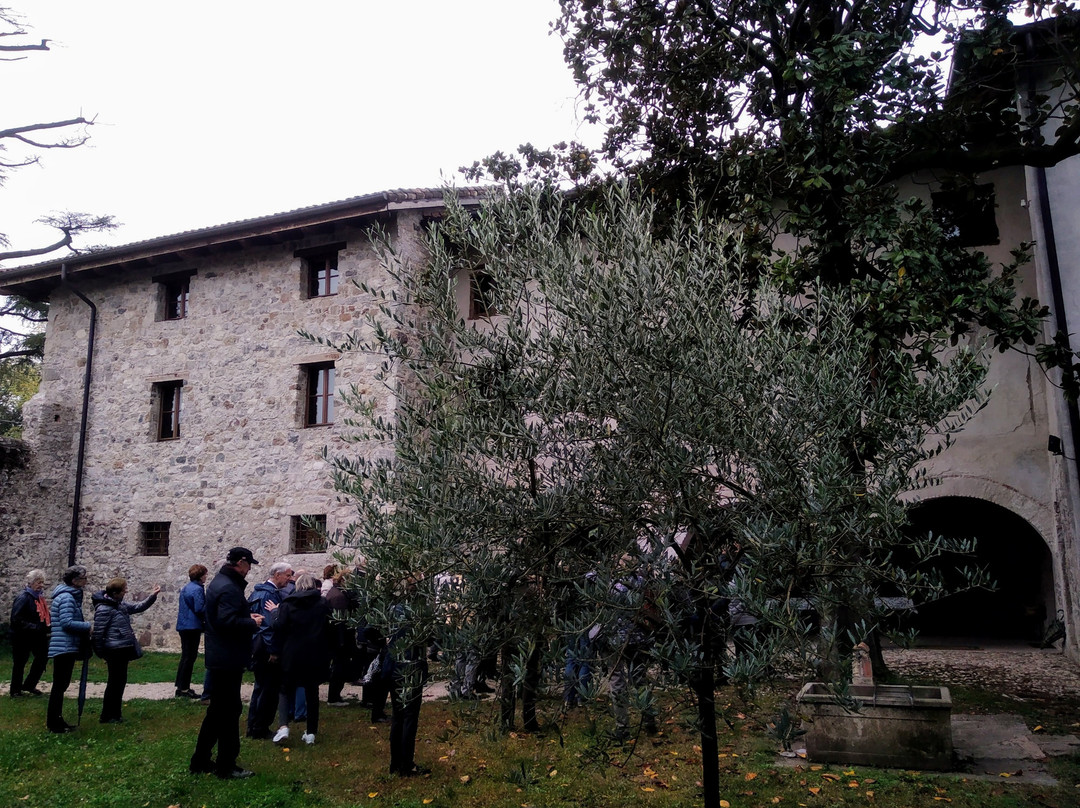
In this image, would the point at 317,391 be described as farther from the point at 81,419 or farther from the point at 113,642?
the point at 113,642

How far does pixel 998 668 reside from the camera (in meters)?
11.8

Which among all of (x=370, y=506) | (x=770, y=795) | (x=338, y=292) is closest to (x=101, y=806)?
(x=370, y=506)

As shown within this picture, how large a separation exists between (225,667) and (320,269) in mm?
10731

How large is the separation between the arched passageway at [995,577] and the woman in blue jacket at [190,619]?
40.0 ft

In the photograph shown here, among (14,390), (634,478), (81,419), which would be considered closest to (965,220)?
(634,478)

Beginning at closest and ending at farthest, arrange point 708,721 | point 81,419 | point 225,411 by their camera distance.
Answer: point 708,721, point 225,411, point 81,419

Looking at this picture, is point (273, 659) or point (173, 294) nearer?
point (273, 659)

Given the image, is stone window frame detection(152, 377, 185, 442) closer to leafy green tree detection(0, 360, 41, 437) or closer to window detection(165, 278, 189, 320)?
window detection(165, 278, 189, 320)

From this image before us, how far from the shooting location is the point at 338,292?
1530 cm

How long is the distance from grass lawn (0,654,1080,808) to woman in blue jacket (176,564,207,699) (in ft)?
4.46

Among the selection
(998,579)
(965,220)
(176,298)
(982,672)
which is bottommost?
(982,672)

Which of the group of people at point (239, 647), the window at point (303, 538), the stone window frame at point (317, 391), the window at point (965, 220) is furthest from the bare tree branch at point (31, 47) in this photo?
the window at point (965, 220)

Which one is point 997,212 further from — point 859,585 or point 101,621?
point 101,621

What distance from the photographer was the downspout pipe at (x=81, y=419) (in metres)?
16.8
